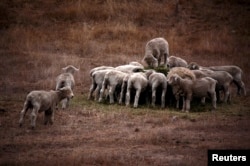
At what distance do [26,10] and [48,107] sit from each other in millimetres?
21248

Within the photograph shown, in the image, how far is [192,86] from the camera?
17188mm

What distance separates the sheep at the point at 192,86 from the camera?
672 inches

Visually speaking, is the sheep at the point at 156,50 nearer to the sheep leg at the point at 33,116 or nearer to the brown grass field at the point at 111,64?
the brown grass field at the point at 111,64

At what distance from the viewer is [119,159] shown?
1205 cm

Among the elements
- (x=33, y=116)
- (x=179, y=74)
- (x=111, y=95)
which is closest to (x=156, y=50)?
(x=179, y=74)

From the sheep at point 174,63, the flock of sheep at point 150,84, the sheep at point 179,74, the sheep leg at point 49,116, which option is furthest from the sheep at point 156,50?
the sheep leg at point 49,116

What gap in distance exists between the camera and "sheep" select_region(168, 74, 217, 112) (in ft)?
56.0

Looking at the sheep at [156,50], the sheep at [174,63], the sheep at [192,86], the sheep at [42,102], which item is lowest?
the sheep at [42,102]

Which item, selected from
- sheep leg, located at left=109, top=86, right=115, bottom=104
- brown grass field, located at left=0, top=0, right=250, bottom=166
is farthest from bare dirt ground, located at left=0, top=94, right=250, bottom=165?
sheep leg, located at left=109, top=86, right=115, bottom=104

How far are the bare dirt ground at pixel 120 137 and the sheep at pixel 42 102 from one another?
0.28 metres

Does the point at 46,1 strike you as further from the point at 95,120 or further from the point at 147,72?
the point at 95,120

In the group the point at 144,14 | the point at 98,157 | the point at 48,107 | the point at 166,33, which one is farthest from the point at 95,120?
the point at 144,14

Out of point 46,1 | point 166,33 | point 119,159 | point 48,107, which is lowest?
point 119,159

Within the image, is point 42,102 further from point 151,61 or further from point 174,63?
point 174,63
